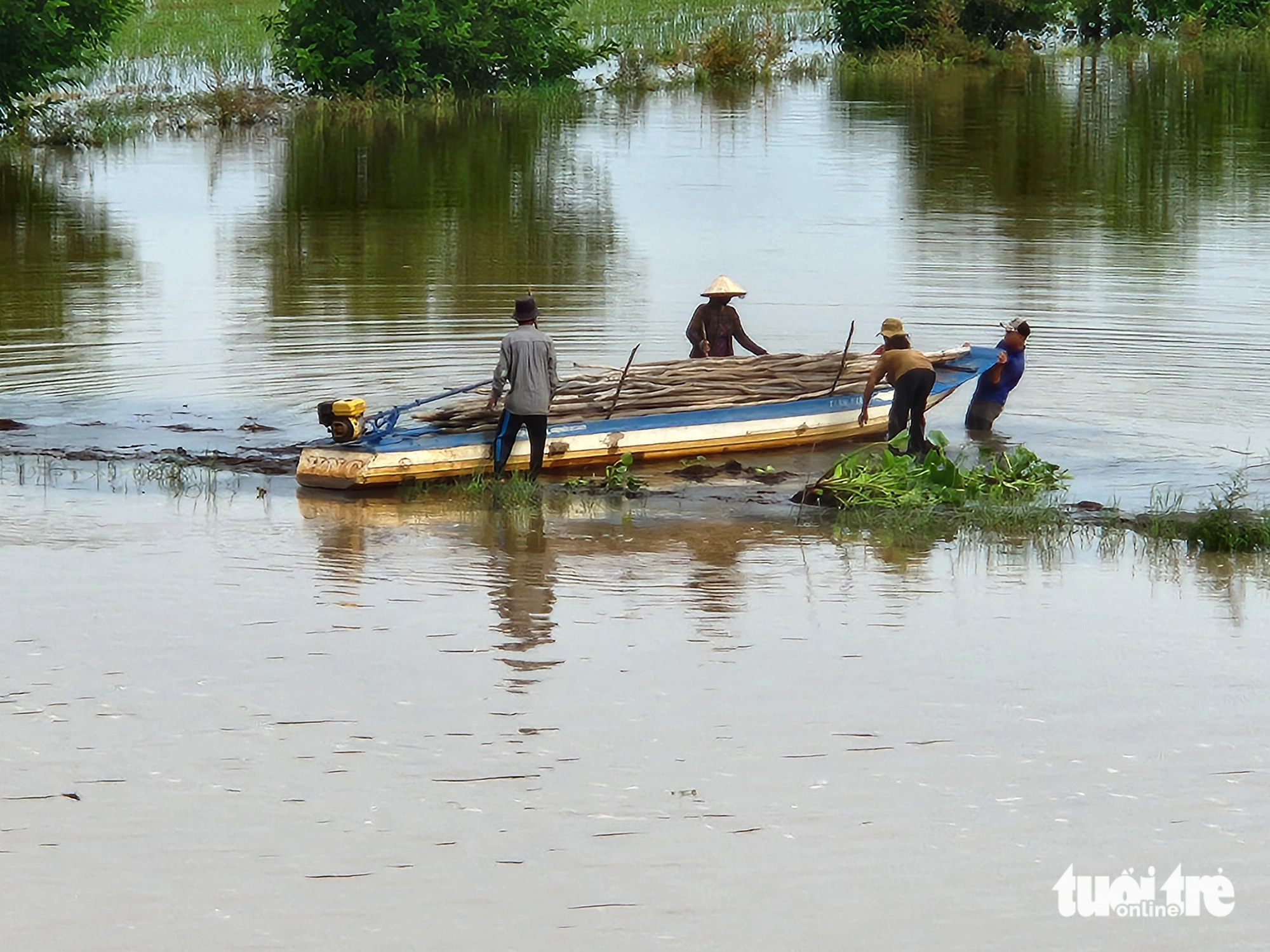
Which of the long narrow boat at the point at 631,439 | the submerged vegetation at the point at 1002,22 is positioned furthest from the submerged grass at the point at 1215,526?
the submerged vegetation at the point at 1002,22

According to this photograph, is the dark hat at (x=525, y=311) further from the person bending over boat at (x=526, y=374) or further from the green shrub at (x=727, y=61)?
the green shrub at (x=727, y=61)

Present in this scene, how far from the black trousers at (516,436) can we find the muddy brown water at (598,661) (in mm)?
610

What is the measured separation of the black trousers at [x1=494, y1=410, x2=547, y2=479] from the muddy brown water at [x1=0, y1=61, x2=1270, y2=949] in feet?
2.00

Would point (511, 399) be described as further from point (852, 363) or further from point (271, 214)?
point (271, 214)

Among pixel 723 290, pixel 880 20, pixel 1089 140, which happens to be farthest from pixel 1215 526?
pixel 880 20

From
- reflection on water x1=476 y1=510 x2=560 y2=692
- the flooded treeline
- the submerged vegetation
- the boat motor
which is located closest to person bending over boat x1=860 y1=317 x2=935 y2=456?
reflection on water x1=476 y1=510 x2=560 y2=692

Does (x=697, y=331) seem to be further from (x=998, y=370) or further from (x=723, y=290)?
(x=998, y=370)

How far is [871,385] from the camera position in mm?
15734

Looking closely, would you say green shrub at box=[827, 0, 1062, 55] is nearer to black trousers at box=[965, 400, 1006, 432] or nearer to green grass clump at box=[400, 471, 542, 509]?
black trousers at box=[965, 400, 1006, 432]

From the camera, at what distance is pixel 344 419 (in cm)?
1438

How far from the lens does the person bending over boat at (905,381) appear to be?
15330mm

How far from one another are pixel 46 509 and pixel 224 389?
471 centimetres

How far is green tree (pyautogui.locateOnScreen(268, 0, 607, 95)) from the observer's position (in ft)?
150

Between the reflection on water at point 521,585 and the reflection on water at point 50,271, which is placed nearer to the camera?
the reflection on water at point 521,585
